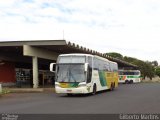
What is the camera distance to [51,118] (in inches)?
507

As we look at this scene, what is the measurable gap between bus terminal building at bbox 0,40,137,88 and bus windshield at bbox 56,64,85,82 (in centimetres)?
931

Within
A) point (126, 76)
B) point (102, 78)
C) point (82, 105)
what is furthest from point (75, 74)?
point (126, 76)

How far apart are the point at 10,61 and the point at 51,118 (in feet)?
129

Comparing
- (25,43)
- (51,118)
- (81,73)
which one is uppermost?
(25,43)

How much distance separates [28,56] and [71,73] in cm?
2516

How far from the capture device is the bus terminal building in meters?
37.6

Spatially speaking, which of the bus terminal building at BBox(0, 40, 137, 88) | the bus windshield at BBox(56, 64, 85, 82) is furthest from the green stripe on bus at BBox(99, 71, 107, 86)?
the bus terminal building at BBox(0, 40, 137, 88)

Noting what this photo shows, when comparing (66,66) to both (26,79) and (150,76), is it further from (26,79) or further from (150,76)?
(150,76)

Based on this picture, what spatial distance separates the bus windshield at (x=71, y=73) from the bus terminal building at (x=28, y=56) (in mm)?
9307

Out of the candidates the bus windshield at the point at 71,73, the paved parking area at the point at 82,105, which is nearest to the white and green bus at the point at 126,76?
the bus windshield at the point at 71,73

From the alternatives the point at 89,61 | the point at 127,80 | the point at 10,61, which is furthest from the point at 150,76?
the point at 89,61

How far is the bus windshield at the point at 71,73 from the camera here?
26.3 m

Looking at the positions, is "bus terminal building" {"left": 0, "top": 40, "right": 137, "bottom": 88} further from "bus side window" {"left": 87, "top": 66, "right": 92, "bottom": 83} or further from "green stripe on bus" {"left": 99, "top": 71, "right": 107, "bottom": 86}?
"bus side window" {"left": 87, "top": 66, "right": 92, "bottom": 83}

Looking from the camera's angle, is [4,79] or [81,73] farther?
[4,79]
